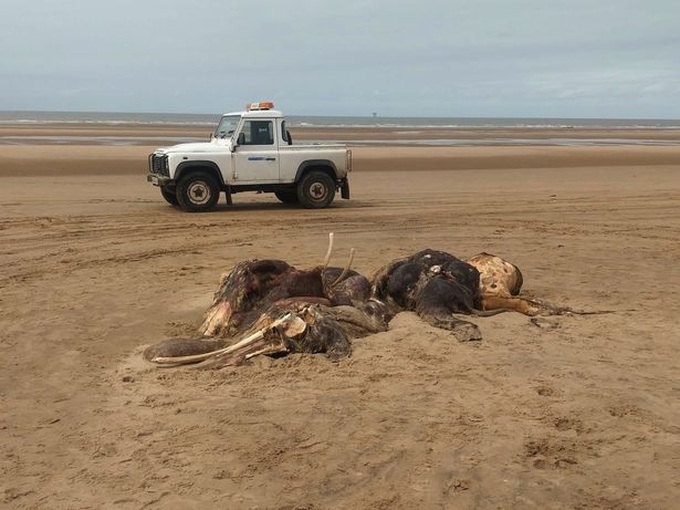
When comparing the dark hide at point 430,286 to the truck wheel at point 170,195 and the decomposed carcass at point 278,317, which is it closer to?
the decomposed carcass at point 278,317

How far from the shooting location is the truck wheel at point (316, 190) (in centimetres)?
1495

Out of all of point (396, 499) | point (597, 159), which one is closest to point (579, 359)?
point (396, 499)

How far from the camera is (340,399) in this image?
15.3ft

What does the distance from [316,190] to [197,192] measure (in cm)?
246

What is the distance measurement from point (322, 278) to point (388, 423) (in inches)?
78.9

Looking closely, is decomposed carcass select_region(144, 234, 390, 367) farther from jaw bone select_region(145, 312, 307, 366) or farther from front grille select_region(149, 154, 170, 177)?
front grille select_region(149, 154, 170, 177)

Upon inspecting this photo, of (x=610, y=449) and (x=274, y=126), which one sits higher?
(x=274, y=126)

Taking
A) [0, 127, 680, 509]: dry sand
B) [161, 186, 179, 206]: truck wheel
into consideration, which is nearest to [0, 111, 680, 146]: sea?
[161, 186, 179, 206]: truck wheel

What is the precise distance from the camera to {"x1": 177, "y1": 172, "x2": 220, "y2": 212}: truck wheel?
46.4 feet

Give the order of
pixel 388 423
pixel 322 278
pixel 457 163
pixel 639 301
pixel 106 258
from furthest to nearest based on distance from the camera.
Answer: pixel 457 163, pixel 106 258, pixel 639 301, pixel 322 278, pixel 388 423

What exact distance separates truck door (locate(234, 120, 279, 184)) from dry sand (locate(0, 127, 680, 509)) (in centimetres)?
440

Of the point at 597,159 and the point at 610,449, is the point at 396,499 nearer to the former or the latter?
the point at 610,449

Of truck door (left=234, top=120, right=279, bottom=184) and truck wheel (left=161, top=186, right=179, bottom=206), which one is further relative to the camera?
truck wheel (left=161, top=186, right=179, bottom=206)

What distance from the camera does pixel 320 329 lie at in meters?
5.41
